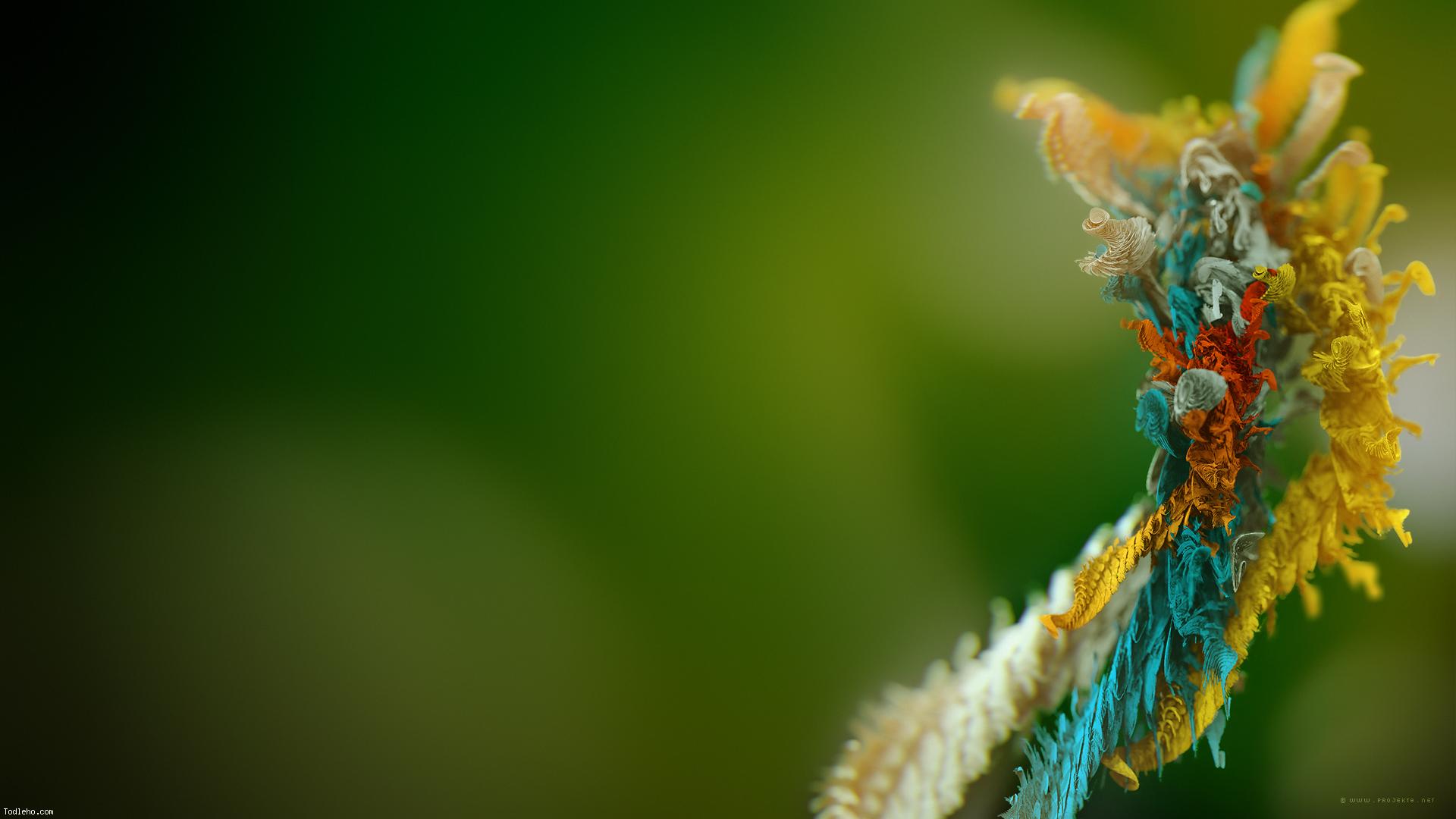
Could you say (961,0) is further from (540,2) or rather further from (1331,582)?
(1331,582)

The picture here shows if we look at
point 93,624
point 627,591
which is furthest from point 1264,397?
point 93,624

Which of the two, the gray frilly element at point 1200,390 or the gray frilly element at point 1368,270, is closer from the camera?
the gray frilly element at point 1200,390

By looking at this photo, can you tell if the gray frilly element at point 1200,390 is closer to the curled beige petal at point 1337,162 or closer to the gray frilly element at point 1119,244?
the gray frilly element at point 1119,244

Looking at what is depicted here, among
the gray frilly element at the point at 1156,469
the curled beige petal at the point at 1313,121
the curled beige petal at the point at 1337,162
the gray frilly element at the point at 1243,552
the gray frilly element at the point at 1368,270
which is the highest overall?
the curled beige petal at the point at 1313,121

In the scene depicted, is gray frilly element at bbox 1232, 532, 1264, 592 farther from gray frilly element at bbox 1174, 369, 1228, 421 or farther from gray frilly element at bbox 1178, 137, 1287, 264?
gray frilly element at bbox 1178, 137, 1287, 264

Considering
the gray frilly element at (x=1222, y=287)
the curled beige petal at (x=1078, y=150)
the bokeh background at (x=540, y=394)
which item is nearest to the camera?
the bokeh background at (x=540, y=394)

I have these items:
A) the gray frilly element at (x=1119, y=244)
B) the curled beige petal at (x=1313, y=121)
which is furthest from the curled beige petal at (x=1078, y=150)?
the curled beige petal at (x=1313, y=121)
